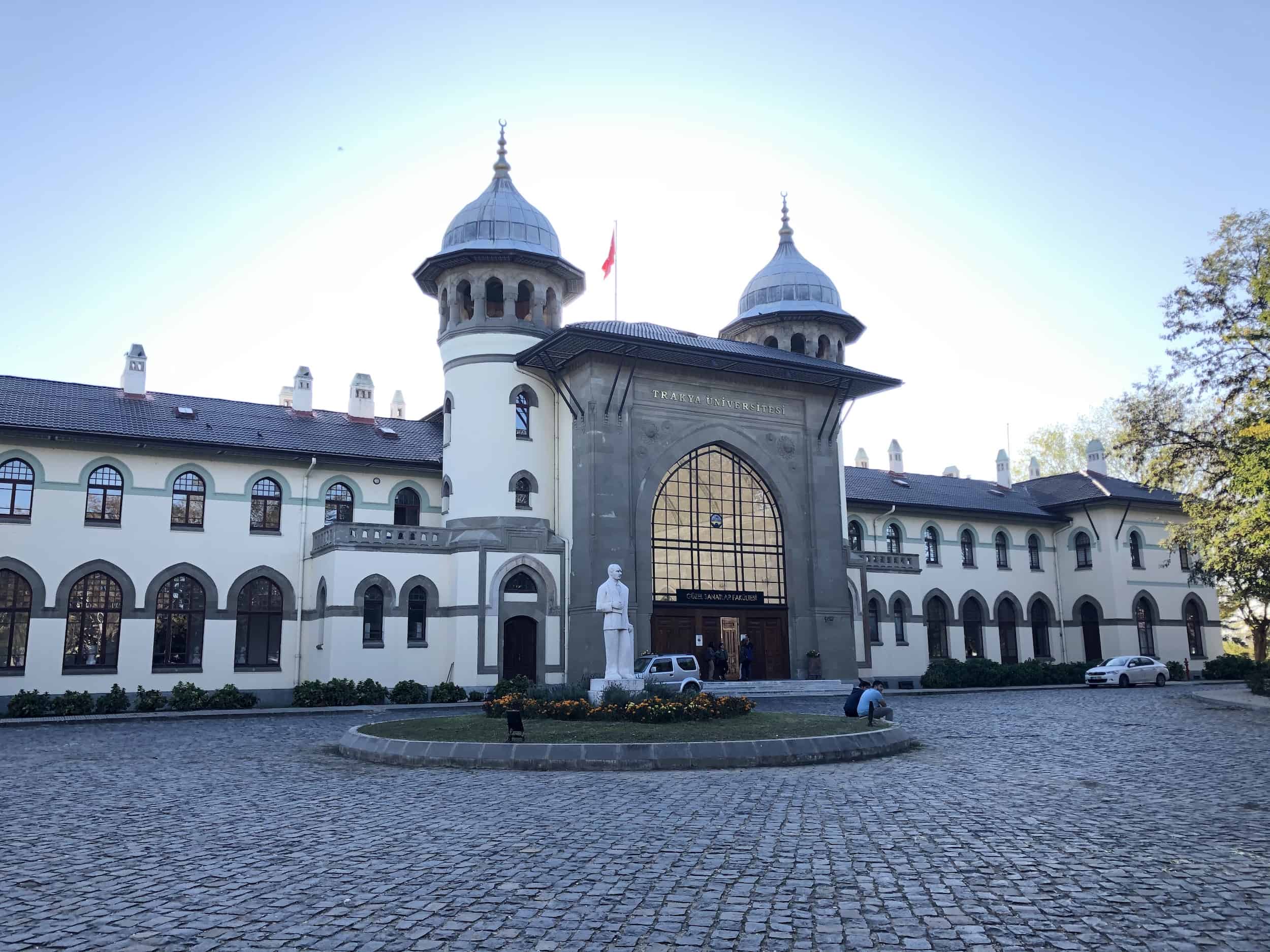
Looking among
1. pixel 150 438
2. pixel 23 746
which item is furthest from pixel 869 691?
pixel 150 438

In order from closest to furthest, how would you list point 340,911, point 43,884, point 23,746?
1. point 340,911
2. point 43,884
3. point 23,746

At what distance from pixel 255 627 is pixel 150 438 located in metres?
6.90

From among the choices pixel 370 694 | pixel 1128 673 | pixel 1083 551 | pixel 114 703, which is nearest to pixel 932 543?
pixel 1083 551

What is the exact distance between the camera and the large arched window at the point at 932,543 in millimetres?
47312

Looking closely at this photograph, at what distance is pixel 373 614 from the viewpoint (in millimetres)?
32094

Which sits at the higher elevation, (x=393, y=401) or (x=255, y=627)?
(x=393, y=401)

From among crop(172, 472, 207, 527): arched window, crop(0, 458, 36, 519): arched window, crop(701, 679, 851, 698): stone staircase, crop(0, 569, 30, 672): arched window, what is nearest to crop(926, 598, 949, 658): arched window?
crop(701, 679, 851, 698): stone staircase

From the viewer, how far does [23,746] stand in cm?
1894

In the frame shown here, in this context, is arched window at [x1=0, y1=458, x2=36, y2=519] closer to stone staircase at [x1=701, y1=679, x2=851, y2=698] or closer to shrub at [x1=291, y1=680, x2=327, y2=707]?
shrub at [x1=291, y1=680, x2=327, y2=707]

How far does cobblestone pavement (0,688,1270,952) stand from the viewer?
6398mm

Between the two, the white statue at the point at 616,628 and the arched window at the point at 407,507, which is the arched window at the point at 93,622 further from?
the white statue at the point at 616,628

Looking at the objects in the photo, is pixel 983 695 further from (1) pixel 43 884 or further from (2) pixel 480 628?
(1) pixel 43 884

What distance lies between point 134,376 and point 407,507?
33.9ft

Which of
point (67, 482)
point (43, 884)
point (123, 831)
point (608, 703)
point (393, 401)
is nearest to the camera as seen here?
point (43, 884)
